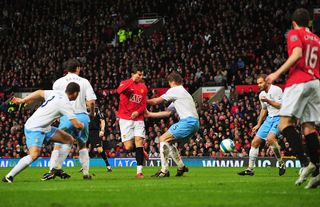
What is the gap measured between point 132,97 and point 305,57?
6673 mm

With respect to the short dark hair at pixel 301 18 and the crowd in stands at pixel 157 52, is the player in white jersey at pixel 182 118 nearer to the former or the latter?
the short dark hair at pixel 301 18

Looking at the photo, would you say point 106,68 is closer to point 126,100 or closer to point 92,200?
point 126,100

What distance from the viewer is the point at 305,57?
455 inches

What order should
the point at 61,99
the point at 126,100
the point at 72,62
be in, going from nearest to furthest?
the point at 61,99 → the point at 72,62 → the point at 126,100

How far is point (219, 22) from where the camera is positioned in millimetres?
39312

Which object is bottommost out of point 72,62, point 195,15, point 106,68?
point 72,62

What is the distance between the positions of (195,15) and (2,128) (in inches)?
512

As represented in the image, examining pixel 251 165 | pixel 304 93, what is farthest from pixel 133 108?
pixel 304 93

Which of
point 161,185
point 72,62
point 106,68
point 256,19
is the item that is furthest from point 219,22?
point 161,185

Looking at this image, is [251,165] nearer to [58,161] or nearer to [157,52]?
[58,161]

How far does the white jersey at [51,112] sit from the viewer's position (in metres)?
14.2

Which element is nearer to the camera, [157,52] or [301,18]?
[301,18]

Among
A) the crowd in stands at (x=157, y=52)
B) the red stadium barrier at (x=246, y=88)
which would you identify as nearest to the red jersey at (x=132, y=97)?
the crowd in stands at (x=157, y=52)

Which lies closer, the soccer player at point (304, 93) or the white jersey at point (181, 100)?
the soccer player at point (304, 93)
